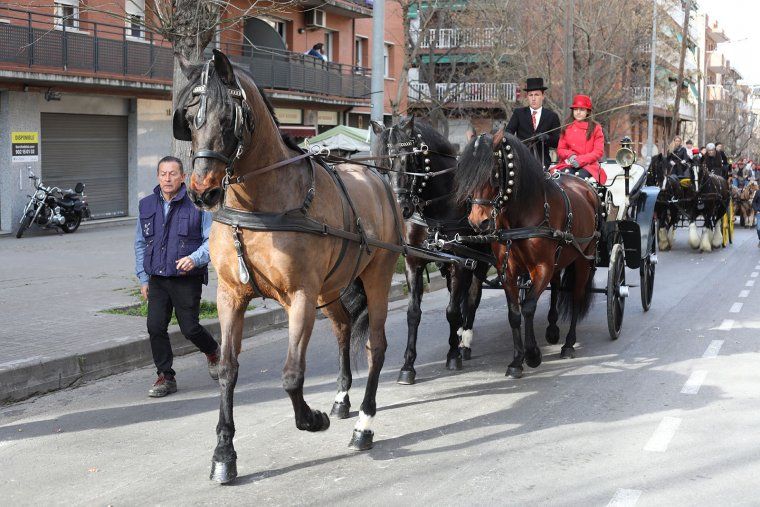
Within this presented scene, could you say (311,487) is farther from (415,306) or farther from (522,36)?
(522,36)

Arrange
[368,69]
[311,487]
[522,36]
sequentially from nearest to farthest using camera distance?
[311,487] < [522,36] < [368,69]

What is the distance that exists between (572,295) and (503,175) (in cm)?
223

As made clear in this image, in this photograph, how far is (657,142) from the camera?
6109cm

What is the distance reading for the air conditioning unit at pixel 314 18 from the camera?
29406 mm

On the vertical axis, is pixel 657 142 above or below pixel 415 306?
above

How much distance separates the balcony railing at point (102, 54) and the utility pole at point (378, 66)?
8.58 feet

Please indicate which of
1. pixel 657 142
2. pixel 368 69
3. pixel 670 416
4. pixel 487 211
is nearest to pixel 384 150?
pixel 487 211

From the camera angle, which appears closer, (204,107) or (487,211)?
(204,107)

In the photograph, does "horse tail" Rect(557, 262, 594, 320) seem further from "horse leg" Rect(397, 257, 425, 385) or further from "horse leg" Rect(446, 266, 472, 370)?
"horse leg" Rect(397, 257, 425, 385)

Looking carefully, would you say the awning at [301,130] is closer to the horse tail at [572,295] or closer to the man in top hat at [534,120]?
the man in top hat at [534,120]

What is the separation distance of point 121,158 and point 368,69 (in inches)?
501

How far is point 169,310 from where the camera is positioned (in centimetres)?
686

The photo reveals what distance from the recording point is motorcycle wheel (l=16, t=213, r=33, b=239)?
57.8 ft

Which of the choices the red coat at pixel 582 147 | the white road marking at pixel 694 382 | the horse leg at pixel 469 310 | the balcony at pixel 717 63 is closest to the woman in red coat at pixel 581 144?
the red coat at pixel 582 147
